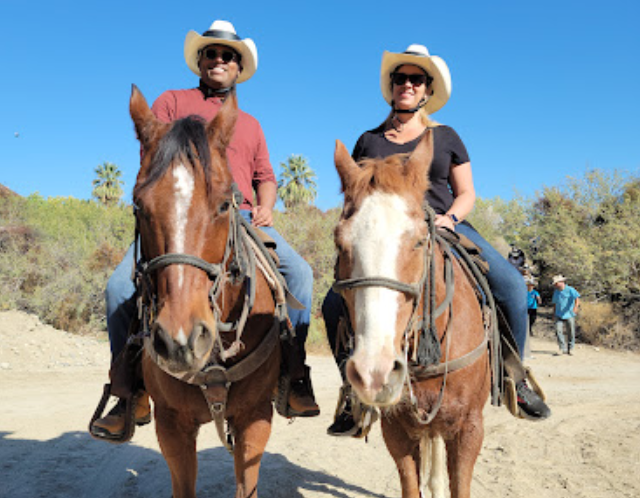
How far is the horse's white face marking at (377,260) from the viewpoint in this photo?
2266mm

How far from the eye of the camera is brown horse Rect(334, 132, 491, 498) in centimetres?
229

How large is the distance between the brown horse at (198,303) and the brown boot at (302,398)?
0.22 metres

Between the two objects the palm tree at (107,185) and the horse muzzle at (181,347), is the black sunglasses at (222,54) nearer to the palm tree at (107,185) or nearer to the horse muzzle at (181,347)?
the horse muzzle at (181,347)

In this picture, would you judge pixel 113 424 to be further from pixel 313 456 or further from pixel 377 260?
pixel 313 456

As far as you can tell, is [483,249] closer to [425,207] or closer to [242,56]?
[425,207]

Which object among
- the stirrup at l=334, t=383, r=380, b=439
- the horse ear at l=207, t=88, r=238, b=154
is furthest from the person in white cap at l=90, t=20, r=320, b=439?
the horse ear at l=207, t=88, r=238, b=154

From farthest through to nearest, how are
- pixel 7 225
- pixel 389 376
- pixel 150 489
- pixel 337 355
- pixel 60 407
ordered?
pixel 7 225 → pixel 60 407 → pixel 150 489 → pixel 337 355 → pixel 389 376

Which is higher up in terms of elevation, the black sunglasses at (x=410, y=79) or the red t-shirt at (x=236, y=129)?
the black sunglasses at (x=410, y=79)

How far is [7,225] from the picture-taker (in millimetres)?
18312

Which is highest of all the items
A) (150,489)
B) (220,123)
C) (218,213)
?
(220,123)

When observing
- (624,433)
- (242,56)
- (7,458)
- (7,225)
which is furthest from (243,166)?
(7,225)

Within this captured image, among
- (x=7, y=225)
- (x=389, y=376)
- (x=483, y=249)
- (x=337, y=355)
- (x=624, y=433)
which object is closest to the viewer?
(x=389, y=376)

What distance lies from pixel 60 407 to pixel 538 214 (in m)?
21.6

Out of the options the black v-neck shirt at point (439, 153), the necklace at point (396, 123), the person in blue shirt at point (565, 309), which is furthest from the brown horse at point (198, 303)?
the person in blue shirt at point (565, 309)
